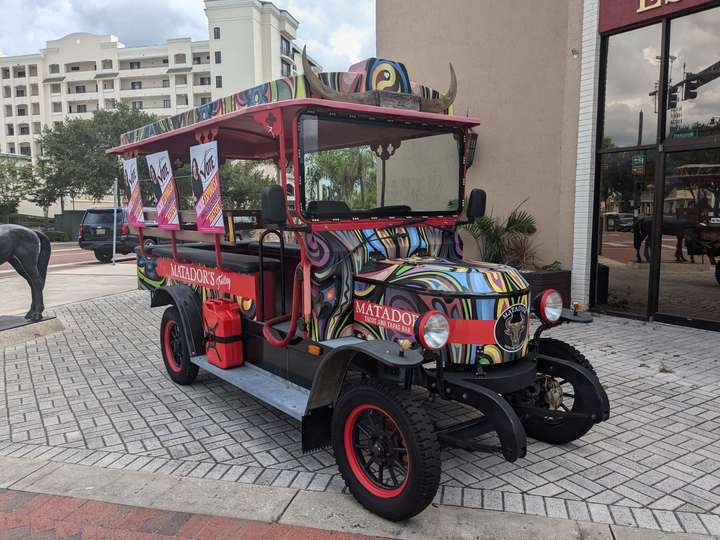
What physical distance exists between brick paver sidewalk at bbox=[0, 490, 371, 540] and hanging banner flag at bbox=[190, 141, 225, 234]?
213cm

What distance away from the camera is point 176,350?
17.6 feet

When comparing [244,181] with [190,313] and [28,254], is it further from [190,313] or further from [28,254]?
[28,254]

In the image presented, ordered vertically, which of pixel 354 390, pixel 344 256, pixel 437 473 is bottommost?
pixel 437 473

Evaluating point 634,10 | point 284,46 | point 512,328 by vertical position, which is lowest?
point 512,328

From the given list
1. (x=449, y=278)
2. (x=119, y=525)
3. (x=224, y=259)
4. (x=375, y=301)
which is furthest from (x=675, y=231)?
(x=119, y=525)

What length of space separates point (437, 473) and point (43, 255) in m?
6.79

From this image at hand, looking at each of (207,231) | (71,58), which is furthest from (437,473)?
(71,58)

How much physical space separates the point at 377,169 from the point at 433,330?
1575mm

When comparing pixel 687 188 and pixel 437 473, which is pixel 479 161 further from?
pixel 437 473

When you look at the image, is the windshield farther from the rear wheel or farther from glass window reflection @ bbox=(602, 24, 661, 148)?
glass window reflection @ bbox=(602, 24, 661, 148)

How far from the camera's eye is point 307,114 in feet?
11.2

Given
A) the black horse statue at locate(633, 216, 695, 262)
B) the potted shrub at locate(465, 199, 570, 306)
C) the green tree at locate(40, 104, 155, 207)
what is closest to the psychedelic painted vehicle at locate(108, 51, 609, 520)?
the black horse statue at locate(633, 216, 695, 262)

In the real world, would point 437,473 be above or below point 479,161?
below

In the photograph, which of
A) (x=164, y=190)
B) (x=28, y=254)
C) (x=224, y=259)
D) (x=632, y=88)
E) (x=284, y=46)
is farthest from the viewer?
(x=284, y=46)
